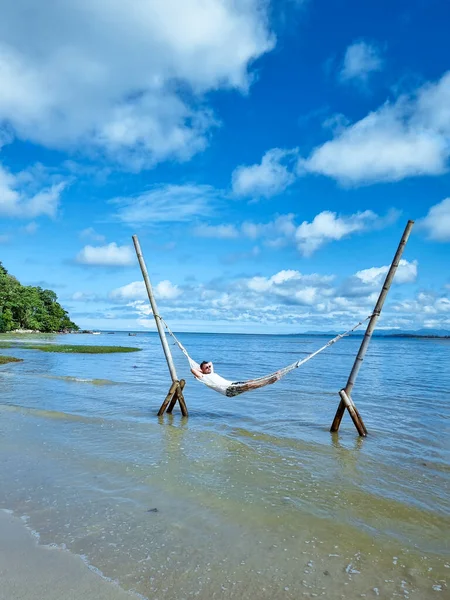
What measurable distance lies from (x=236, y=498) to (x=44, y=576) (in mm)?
2814

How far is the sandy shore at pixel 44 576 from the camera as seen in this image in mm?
3703

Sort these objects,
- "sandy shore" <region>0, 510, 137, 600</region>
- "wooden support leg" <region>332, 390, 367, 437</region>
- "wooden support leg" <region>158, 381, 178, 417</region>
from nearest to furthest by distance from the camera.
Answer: "sandy shore" <region>0, 510, 137, 600</region> < "wooden support leg" <region>332, 390, 367, 437</region> < "wooden support leg" <region>158, 381, 178, 417</region>

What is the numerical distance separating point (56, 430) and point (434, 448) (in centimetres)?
848

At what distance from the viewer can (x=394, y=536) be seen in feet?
16.9

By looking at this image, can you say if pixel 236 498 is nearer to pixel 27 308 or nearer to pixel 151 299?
pixel 151 299

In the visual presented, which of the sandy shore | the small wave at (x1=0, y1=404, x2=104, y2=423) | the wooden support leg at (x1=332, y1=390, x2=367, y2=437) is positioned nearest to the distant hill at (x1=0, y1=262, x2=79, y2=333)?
the small wave at (x1=0, y1=404, x2=104, y2=423)

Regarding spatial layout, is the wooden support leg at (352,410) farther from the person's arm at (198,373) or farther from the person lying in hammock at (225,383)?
the person's arm at (198,373)

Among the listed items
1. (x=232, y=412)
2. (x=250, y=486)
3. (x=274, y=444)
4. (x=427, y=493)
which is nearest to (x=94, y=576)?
(x=250, y=486)

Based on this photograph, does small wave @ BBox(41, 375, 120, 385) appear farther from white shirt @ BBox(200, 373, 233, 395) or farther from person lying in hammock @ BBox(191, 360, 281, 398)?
white shirt @ BBox(200, 373, 233, 395)

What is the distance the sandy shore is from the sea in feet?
0.46

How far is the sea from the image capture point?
4.16 m

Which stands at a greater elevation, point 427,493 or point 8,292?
point 8,292

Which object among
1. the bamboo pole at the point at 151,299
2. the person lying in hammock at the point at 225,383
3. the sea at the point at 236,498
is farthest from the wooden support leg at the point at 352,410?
the bamboo pole at the point at 151,299

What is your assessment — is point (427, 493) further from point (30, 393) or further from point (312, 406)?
point (30, 393)
